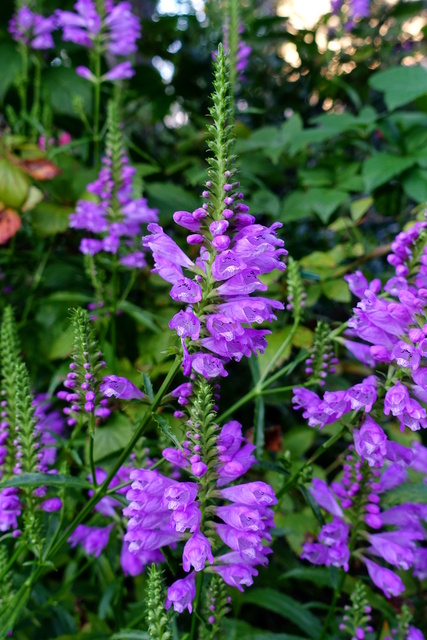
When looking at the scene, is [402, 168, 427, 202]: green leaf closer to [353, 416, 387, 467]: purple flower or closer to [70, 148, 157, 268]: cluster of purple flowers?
[70, 148, 157, 268]: cluster of purple flowers

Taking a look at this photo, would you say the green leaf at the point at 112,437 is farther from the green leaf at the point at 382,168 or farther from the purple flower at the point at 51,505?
the green leaf at the point at 382,168

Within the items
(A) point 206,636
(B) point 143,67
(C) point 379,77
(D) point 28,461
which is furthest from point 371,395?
(B) point 143,67

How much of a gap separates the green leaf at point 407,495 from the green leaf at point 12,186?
1.76 meters

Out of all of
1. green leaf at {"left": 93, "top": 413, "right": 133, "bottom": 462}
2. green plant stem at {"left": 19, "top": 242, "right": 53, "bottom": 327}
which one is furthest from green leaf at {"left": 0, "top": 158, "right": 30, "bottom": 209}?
green leaf at {"left": 93, "top": 413, "right": 133, "bottom": 462}

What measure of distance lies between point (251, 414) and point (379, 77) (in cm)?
175

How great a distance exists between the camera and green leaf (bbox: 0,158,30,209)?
229cm

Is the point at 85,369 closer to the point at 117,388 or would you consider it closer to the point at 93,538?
the point at 117,388

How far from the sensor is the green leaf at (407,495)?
4.58ft

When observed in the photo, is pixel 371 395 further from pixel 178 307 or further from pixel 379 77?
pixel 379 77

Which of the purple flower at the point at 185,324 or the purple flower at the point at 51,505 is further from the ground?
the purple flower at the point at 185,324

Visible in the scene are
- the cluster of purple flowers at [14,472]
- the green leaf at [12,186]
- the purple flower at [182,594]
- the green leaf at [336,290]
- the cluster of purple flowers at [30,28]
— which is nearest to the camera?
the purple flower at [182,594]

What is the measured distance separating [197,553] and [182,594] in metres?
0.10

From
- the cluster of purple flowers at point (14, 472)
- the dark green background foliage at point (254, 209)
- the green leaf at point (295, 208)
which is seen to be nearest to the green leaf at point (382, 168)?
the dark green background foliage at point (254, 209)

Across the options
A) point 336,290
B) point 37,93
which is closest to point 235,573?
point 336,290
